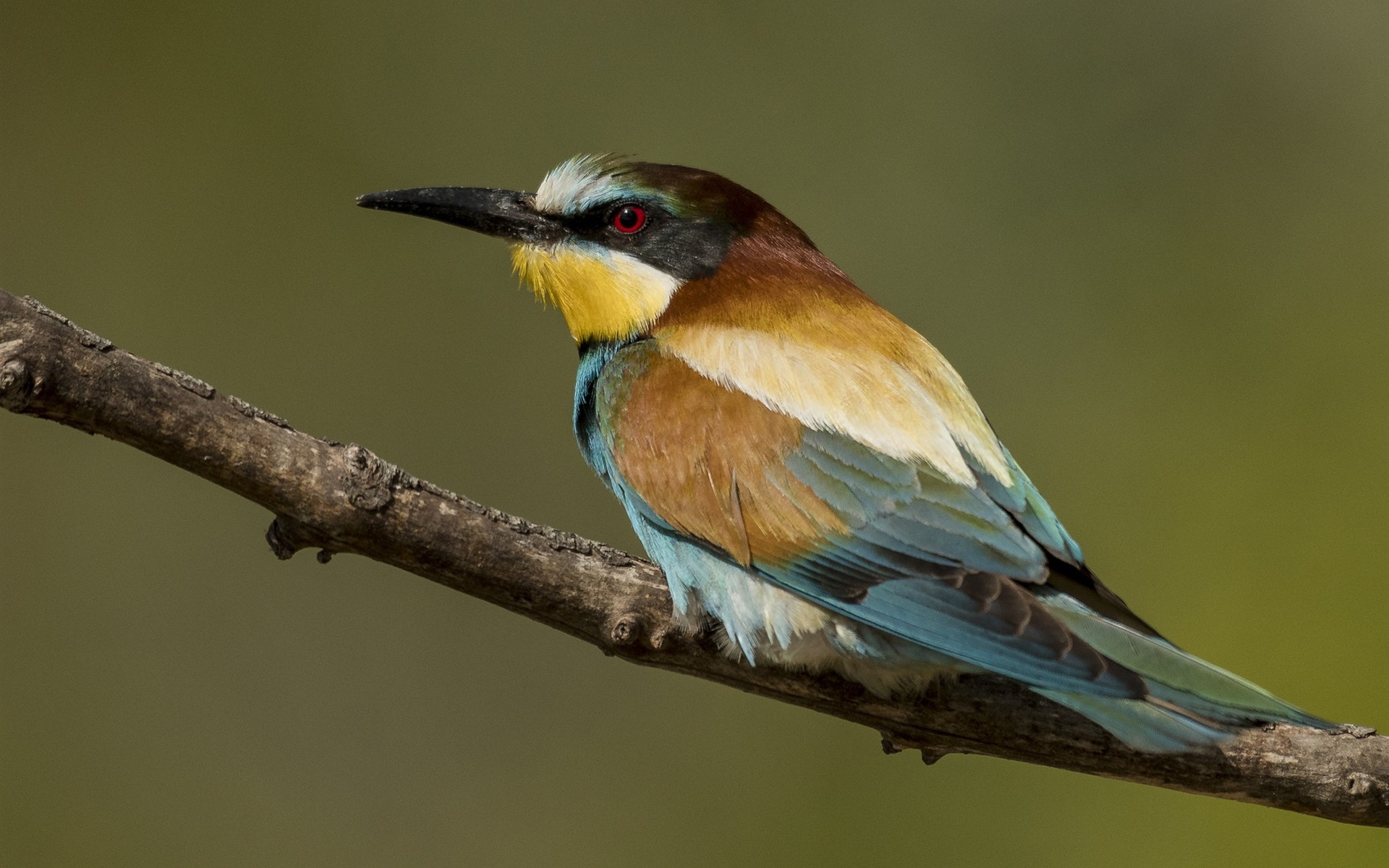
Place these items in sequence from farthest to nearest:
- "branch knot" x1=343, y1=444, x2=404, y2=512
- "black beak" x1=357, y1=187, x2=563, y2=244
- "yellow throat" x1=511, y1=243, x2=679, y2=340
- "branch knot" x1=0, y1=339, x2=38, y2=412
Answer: "black beak" x1=357, y1=187, x2=563, y2=244
"yellow throat" x1=511, y1=243, x2=679, y2=340
"branch knot" x1=343, y1=444, x2=404, y2=512
"branch knot" x1=0, y1=339, x2=38, y2=412

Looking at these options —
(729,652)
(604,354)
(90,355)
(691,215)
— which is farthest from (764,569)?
(90,355)

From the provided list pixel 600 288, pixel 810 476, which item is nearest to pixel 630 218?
pixel 600 288

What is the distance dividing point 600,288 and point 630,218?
14 cm

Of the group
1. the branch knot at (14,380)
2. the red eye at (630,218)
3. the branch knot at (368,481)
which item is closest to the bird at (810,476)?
the red eye at (630,218)

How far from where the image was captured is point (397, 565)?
1676mm

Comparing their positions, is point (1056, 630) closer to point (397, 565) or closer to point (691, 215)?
point (397, 565)

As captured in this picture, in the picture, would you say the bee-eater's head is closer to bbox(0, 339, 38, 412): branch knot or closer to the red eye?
the red eye

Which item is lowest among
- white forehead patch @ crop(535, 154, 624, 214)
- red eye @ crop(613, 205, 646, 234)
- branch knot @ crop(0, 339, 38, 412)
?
branch knot @ crop(0, 339, 38, 412)

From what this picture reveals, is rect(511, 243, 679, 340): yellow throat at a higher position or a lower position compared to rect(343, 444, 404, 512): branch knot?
higher

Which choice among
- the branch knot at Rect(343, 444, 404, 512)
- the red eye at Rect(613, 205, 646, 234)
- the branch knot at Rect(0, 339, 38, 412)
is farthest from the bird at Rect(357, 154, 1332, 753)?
the branch knot at Rect(0, 339, 38, 412)

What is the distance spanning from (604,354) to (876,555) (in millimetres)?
665

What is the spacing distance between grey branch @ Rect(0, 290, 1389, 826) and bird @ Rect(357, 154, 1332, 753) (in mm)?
48

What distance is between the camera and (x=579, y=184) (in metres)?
2.26

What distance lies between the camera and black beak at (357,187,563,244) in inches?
91.4
